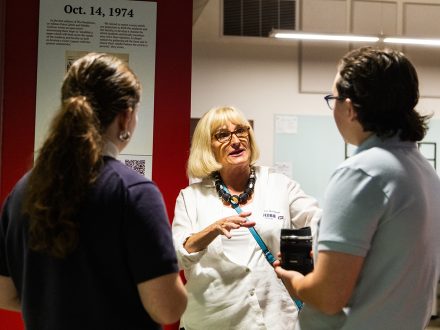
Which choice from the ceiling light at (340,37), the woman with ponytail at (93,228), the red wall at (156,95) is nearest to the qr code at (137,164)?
the red wall at (156,95)

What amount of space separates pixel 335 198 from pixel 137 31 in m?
1.83

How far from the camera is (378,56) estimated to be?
142 centimetres

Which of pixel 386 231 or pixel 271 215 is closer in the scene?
pixel 386 231

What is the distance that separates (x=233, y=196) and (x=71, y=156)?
1458 millimetres

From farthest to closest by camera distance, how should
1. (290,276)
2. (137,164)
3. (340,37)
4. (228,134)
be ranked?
(340,37), (137,164), (228,134), (290,276)

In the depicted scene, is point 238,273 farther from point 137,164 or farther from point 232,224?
point 137,164

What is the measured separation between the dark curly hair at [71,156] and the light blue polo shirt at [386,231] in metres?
0.58

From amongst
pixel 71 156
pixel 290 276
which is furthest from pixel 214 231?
pixel 71 156

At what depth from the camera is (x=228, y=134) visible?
9.09ft

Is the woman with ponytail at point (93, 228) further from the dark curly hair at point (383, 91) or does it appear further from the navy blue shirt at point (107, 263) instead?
the dark curly hair at point (383, 91)

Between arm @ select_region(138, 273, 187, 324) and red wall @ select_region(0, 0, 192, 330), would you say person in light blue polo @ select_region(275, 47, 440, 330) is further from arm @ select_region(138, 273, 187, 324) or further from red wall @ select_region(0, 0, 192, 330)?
red wall @ select_region(0, 0, 192, 330)

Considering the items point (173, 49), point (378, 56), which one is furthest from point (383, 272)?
point (173, 49)

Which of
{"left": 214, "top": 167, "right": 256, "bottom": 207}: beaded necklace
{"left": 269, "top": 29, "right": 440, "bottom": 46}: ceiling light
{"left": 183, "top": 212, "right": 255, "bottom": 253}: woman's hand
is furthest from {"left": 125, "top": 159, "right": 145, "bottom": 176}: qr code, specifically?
{"left": 269, "top": 29, "right": 440, "bottom": 46}: ceiling light

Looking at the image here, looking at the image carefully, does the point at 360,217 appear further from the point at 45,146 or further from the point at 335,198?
the point at 45,146
